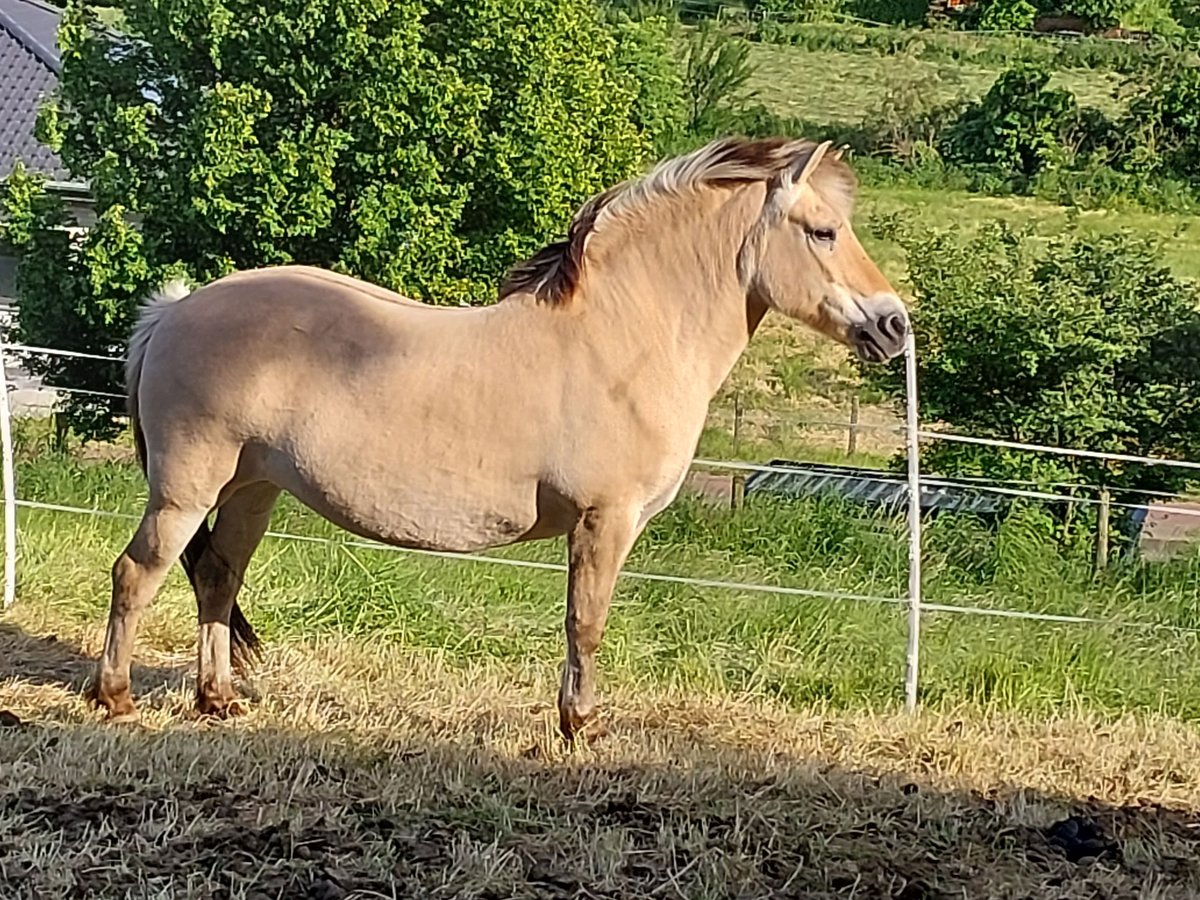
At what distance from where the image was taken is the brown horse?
4.16m

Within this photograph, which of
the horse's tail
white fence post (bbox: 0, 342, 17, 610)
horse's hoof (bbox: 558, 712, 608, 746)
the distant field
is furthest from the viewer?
the distant field

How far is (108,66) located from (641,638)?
11223 mm

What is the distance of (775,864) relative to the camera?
3645 mm

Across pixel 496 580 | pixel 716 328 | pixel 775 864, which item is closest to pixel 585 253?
pixel 716 328

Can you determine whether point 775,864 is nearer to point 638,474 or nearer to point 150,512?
point 638,474

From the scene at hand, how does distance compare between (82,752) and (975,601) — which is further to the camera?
(975,601)

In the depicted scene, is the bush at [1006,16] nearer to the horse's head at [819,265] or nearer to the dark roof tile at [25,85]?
the dark roof tile at [25,85]

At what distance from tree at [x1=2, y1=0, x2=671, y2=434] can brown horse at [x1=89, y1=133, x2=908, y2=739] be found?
32.8ft

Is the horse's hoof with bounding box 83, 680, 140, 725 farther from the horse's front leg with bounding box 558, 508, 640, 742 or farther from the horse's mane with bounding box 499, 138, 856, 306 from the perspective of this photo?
the horse's mane with bounding box 499, 138, 856, 306

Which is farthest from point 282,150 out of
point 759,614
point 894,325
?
point 894,325

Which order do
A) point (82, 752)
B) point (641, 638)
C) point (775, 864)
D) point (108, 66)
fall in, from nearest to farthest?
point (775, 864), point (82, 752), point (641, 638), point (108, 66)

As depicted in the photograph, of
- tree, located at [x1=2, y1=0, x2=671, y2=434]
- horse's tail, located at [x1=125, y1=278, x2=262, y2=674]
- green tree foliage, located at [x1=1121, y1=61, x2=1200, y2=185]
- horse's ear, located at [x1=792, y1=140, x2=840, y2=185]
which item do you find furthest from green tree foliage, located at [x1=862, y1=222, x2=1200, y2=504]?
green tree foliage, located at [x1=1121, y1=61, x2=1200, y2=185]

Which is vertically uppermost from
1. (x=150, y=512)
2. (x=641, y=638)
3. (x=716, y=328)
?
(x=716, y=328)

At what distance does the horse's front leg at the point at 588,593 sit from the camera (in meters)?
4.20
